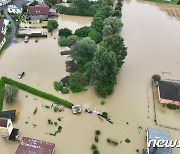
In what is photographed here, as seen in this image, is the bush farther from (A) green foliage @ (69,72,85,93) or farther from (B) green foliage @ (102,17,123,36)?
(A) green foliage @ (69,72,85,93)

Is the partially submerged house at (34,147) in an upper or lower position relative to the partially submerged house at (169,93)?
lower

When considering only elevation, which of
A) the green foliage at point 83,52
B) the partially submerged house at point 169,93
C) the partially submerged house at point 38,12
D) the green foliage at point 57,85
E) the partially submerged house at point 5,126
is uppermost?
the partially submerged house at point 38,12

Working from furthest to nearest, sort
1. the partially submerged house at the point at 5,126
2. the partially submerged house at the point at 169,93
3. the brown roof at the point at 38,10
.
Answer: the brown roof at the point at 38,10, the partially submerged house at the point at 169,93, the partially submerged house at the point at 5,126

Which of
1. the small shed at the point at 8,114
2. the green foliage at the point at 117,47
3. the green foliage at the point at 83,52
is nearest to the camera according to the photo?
the small shed at the point at 8,114

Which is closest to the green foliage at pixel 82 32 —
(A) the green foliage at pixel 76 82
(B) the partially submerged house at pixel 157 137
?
(A) the green foliage at pixel 76 82

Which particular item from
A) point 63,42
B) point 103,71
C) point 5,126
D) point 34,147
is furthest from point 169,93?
point 5,126

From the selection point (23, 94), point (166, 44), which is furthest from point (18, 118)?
point (166, 44)

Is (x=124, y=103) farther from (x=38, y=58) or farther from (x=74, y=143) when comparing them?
(x=38, y=58)

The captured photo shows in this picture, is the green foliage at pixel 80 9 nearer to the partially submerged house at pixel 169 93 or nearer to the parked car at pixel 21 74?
the parked car at pixel 21 74

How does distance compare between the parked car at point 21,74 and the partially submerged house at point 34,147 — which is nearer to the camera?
the partially submerged house at point 34,147
